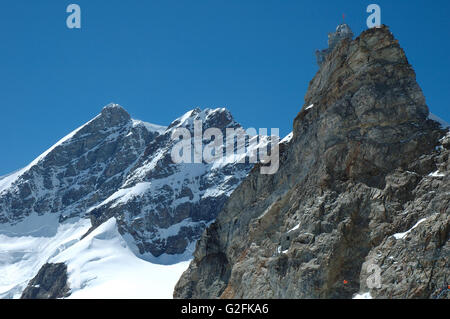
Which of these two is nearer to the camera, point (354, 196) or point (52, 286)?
point (354, 196)

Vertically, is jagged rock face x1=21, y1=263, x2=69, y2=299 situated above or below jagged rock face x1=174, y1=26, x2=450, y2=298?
above

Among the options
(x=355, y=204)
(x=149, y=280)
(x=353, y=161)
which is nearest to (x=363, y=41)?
(x=353, y=161)

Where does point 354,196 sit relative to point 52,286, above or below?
below

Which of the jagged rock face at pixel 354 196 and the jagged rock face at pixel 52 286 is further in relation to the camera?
the jagged rock face at pixel 52 286

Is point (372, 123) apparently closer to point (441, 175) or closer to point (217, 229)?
point (441, 175)

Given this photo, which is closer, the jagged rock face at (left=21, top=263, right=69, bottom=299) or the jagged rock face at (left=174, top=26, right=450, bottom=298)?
the jagged rock face at (left=174, top=26, right=450, bottom=298)

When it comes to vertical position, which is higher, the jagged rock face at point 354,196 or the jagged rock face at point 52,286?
the jagged rock face at point 52,286
